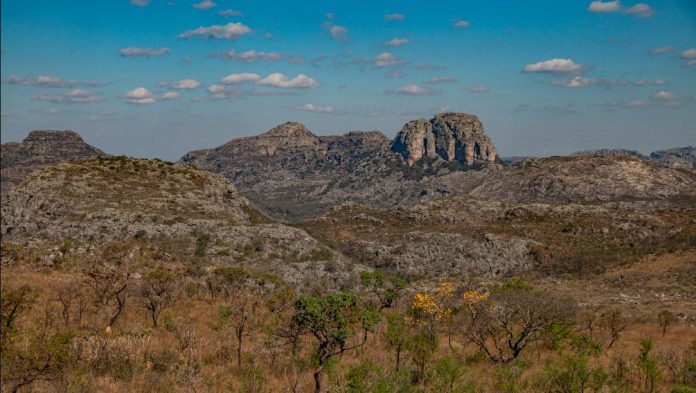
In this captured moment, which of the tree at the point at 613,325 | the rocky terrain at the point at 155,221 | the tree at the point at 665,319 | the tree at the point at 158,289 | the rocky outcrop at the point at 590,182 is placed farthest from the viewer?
the rocky outcrop at the point at 590,182

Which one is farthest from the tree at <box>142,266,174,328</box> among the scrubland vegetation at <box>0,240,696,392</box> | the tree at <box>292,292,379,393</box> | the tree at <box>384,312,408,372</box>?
the tree at <box>292,292,379,393</box>

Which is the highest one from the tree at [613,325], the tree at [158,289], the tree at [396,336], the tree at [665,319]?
the tree at [158,289]

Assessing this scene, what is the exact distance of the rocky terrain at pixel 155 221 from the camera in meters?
45.3

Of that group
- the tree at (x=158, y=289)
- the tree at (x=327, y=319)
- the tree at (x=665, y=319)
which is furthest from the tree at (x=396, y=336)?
the tree at (x=665, y=319)

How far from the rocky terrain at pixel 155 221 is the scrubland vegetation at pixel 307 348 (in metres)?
19.6

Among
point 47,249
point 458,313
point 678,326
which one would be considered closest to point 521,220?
point 678,326

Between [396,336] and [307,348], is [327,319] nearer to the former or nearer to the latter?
[396,336]

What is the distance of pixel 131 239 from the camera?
45000 mm

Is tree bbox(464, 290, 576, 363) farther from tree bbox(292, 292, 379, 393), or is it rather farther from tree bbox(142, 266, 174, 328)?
tree bbox(142, 266, 174, 328)

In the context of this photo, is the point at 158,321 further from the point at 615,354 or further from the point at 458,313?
the point at 615,354

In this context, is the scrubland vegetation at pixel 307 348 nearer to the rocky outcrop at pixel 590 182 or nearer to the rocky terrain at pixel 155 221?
the rocky terrain at pixel 155 221

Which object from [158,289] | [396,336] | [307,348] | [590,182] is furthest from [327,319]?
[590,182]

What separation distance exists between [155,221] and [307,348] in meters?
40.5

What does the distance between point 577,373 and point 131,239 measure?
43.8 m
